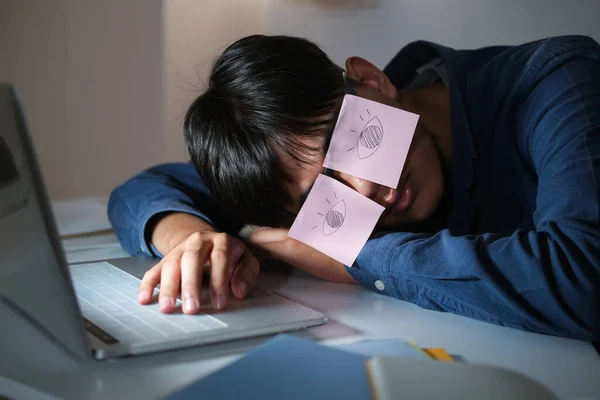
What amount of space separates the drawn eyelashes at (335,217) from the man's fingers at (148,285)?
0.23 meters

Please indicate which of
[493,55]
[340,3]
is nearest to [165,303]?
[493,55]

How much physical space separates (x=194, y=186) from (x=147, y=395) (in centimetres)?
72

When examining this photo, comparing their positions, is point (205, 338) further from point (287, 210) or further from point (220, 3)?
point (220, 3)

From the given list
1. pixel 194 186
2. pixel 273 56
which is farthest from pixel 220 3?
pixel 273 56

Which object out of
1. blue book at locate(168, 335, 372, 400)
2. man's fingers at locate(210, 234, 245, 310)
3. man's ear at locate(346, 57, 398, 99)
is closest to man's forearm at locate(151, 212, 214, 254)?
man's fingers at locate(210, 234, 245, 310)

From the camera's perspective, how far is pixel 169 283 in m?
0.75

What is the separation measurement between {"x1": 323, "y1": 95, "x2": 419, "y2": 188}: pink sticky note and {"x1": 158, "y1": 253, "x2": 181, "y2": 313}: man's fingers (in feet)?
0.81

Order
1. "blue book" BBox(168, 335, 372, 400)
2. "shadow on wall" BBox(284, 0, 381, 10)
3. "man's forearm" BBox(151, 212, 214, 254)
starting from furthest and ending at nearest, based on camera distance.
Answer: "shadow on wall" BBox(284, 0, 381, 10) → "man's forearm" BBox(151, 212, 214, 254) → "blue book" BBox(168, 335, 372, 400)

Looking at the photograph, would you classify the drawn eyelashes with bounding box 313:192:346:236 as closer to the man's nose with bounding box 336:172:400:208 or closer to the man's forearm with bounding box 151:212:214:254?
the man's nose with bounding box 336:172:400:208

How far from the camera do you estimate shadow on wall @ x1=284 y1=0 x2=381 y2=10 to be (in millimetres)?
1812

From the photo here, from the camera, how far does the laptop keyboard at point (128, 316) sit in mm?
631

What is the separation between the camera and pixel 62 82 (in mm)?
1870

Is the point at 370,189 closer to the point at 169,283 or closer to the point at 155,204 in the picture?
the point at 169,283

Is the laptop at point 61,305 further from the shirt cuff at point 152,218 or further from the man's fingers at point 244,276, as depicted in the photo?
the shirt cuff at point 152,218
